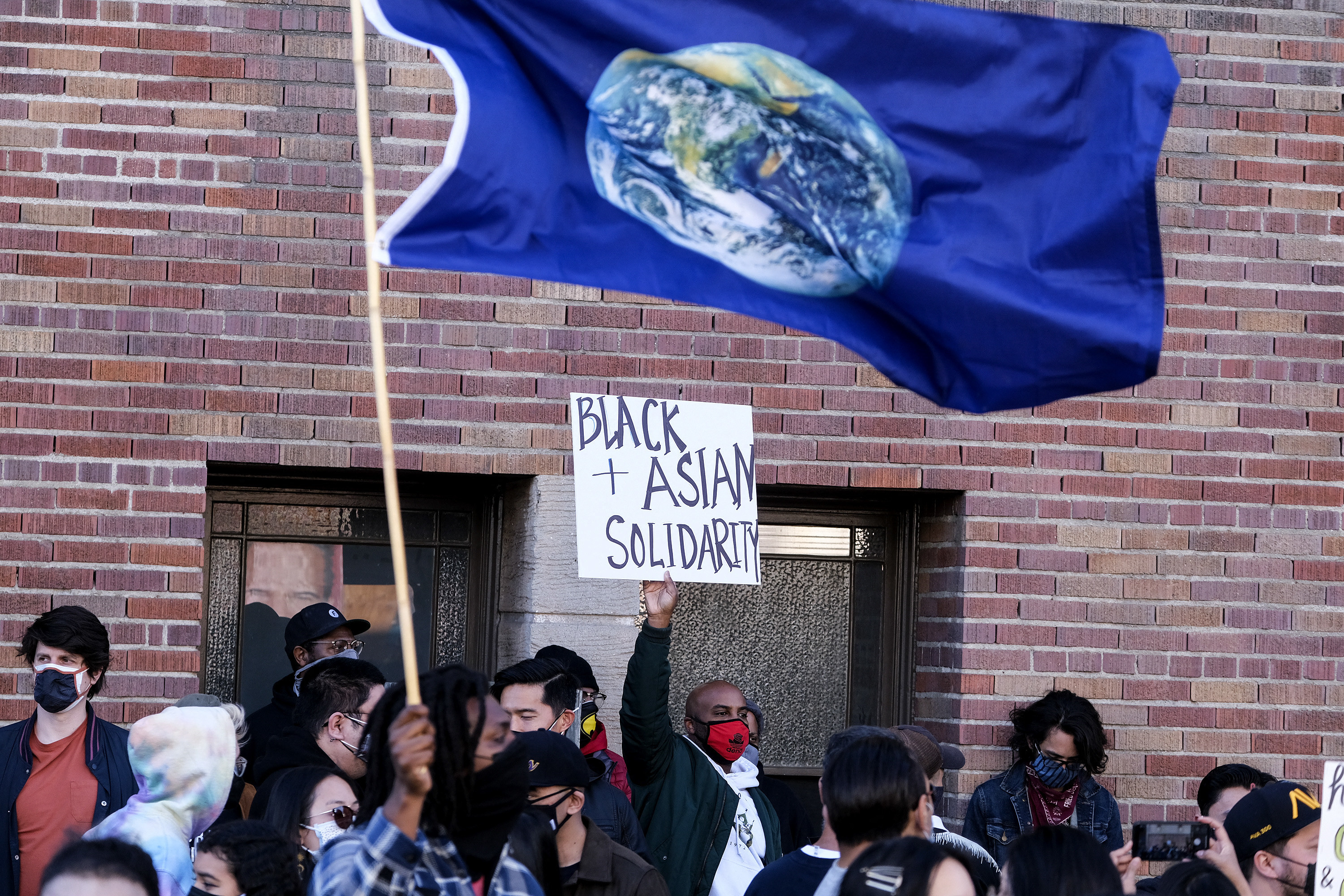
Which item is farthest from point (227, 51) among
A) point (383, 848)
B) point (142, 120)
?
point (383, 848)

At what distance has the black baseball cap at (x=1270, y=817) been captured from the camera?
4504mm

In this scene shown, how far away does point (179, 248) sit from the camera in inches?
255

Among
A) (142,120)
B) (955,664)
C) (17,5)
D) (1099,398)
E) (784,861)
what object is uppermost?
(17,5)

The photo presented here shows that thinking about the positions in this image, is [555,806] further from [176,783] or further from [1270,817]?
[1270,817]

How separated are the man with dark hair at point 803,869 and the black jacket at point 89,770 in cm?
216

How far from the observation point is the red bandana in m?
6.47

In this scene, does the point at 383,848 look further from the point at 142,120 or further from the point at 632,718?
the point at 142,120

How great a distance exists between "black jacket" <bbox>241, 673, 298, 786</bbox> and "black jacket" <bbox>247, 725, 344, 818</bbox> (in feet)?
1.43

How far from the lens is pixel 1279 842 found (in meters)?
4.54

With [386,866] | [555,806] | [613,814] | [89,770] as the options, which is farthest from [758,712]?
[386,866]

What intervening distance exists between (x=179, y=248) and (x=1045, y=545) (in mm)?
3848

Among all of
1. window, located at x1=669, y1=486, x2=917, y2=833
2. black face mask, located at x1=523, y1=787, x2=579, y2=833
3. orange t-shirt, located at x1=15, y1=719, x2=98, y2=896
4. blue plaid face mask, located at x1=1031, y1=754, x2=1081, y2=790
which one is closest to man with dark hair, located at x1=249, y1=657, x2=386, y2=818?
orange t-shirt, located at x1=15, y1=719, x2=98, y2=896

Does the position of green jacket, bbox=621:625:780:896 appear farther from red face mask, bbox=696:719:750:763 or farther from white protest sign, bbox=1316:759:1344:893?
white protest sign, bbox=1316:759:1344:893

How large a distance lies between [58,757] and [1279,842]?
382 centimetres
